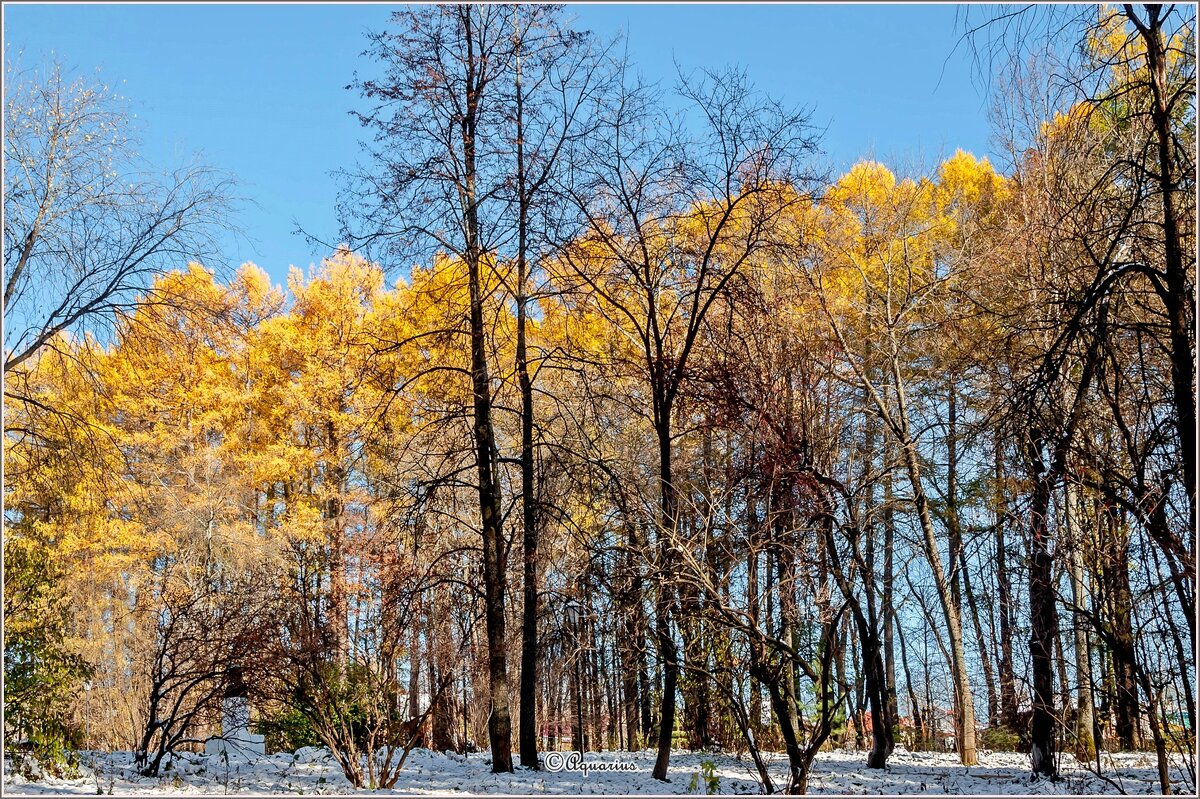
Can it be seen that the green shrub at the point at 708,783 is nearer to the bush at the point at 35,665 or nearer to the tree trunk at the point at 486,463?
the tree trunk at the point at 486,463

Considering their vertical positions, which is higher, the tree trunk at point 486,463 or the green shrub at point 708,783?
the tree trunk at point 486,463

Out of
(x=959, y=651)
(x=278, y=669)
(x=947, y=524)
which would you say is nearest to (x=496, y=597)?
(x=278, y=669)

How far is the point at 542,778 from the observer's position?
28.2 ft

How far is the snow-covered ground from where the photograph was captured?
776cm

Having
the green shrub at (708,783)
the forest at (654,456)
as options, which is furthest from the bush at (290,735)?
the green shrub at (708,783)

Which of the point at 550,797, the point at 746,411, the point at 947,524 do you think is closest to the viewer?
the point at 550,797

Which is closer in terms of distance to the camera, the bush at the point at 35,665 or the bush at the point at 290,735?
the bush at the point at 35,665

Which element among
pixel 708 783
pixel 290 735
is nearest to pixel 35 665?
pixel 290 735

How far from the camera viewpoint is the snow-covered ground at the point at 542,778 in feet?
25.5

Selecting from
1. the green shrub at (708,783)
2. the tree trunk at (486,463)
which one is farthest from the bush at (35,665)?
the green shrub at (708,783)

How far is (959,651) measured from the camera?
13117 millimetres

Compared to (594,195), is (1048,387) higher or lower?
lower

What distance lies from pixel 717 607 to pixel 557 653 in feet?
25.8

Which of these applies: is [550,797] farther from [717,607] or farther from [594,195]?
[594,195]
